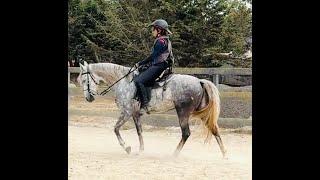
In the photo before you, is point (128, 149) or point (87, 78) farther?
point (87, 78)

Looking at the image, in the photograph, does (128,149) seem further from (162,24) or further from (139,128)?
Result: (162,24)

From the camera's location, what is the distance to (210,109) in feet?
11.9

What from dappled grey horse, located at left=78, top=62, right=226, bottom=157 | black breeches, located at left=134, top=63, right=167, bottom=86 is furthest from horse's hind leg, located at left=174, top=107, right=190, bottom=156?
black breeches, located at left=134, top=63, right=167, bottom=86

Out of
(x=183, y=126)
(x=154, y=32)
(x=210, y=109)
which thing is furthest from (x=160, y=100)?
(x=154, y=32)

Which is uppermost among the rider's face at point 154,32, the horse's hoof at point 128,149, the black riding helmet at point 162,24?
the black riding helmet at point 162,24

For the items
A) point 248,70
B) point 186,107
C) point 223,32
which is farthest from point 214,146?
point 223,32

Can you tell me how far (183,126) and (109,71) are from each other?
66cm

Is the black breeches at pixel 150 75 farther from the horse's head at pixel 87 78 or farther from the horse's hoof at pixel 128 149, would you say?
the horse's hoof at pixel 128 149

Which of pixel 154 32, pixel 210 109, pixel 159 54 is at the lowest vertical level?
pixel 210 109

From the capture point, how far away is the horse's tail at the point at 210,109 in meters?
3.61

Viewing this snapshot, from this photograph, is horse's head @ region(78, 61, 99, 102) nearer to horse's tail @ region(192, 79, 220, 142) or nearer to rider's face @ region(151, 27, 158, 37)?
rider's face @ region(151, 27, 158, 37)

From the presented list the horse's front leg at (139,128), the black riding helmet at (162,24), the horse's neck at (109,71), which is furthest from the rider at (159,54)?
the horse's front leg at (139,128)
